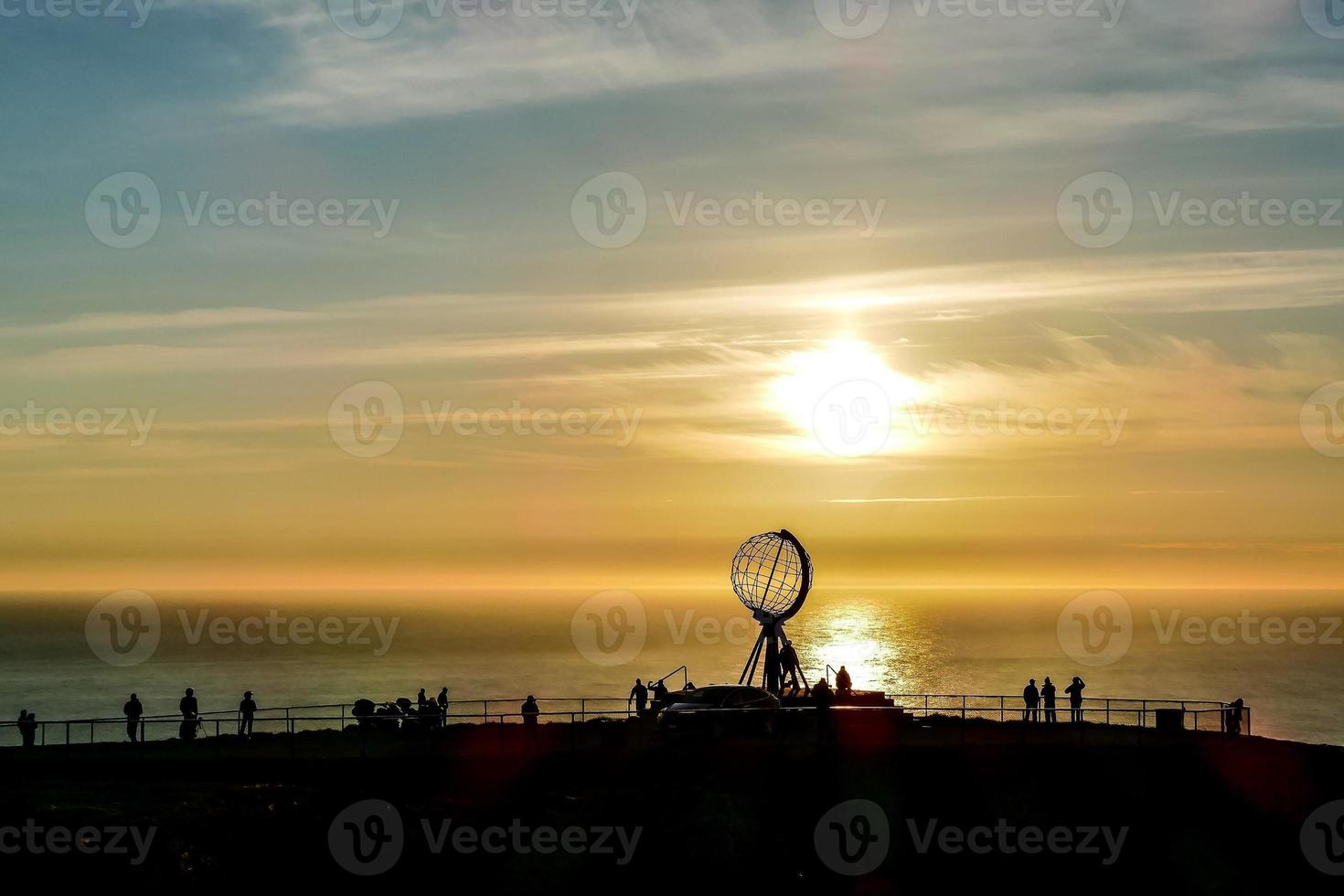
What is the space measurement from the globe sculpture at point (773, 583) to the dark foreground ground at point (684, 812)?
941 centimetres

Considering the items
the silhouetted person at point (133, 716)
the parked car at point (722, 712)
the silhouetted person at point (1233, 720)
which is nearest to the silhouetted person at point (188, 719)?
the silhouetted person at point (133, 716)

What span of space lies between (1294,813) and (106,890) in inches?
1154

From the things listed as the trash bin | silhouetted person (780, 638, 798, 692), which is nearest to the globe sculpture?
silhouetted person (780, 638, 798, 692)

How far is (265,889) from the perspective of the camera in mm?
31547

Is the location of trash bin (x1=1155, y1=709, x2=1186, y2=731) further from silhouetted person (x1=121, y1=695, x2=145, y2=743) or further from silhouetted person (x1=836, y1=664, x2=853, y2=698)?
silhouetted person (x1=121, y1=695, x2=145, y2=743)

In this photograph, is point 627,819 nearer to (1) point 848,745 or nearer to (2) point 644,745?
(2) point 644,745

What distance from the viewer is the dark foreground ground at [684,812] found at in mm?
Result: 32406

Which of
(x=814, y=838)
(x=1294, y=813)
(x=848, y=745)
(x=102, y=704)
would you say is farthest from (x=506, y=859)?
(x=102, y=704)

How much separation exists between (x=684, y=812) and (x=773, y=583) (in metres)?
16.0

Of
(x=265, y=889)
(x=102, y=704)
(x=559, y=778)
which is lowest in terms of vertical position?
(x=265, y=889)

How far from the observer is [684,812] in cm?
3509

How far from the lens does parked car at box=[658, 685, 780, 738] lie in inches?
1561

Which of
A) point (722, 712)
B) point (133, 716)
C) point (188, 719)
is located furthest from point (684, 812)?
point (133, 716)

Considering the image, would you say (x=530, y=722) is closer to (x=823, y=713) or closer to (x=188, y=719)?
(x=823, y=713)
